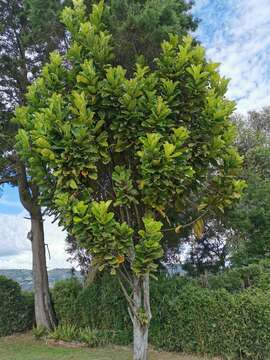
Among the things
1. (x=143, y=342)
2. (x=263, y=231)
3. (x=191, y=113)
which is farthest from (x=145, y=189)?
(x=263, y=231)

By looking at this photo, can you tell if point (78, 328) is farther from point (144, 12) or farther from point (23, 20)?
point (23, 20)

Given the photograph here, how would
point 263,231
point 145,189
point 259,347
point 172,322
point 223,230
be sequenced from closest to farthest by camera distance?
point 145,189 < point 259,347 < point 172,322 < point 263,231 < point 223,230

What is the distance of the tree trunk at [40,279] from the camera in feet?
35.8

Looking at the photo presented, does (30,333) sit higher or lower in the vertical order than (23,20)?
lower

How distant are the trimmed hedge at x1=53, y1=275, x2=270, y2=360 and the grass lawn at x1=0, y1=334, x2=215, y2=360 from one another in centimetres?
34

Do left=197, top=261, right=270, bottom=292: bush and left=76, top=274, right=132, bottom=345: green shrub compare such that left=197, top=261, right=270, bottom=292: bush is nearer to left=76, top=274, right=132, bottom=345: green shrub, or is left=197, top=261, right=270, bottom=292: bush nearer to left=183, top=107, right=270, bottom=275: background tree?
left=183, top=107, right=270, bottom=275: background tree

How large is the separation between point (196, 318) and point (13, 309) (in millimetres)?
6008

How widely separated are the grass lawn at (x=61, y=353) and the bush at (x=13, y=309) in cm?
141

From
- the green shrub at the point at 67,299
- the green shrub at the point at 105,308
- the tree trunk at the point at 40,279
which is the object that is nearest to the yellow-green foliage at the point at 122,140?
the green shrub at the point at 105,308

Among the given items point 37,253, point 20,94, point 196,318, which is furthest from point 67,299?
point 20,94

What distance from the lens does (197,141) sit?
6465mm

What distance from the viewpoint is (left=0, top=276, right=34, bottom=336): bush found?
11312 mm

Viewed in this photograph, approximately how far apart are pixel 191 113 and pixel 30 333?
8121 millimetres

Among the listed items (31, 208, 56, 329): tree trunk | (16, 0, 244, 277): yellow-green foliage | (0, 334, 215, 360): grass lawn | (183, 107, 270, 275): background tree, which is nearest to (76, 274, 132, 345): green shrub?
(0, 334, 215, 360): grass lawn
